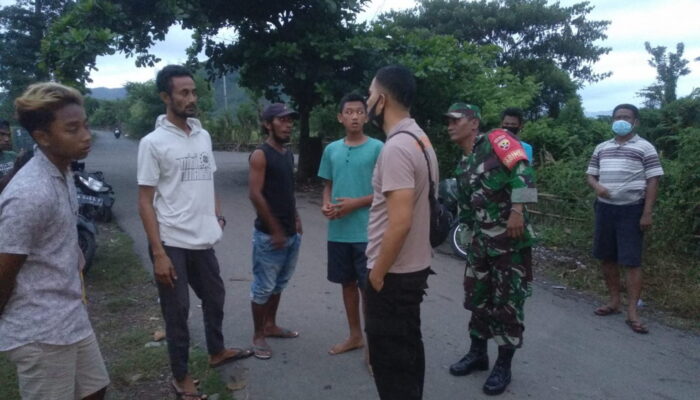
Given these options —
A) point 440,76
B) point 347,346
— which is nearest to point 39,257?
point 347,346

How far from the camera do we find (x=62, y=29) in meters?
10.9

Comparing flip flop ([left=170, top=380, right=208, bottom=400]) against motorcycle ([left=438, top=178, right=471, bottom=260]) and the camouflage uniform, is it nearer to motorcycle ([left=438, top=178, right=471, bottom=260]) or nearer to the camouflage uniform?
the camouflage uniform

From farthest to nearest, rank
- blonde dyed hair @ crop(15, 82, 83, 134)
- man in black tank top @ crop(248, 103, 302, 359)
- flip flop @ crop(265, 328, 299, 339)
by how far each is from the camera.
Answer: flip flop @ crop(265, 328, 299, 339) < man in black tank top @ crop(248, 103, 302, 359) < blonde dyed hair @ crop(15, 82, 83, 134)

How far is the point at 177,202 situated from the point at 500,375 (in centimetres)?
235

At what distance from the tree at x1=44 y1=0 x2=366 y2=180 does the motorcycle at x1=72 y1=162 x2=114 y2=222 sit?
287 cm

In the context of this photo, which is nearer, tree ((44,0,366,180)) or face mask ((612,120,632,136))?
face mask ((612,120,632,136))

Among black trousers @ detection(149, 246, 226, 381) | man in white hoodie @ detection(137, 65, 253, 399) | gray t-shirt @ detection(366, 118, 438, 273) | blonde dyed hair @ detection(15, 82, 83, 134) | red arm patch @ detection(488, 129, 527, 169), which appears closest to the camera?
blonde dyed hair @ detection(15, 82, 83, 134)

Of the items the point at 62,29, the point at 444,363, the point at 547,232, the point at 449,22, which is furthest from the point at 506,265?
the point at 449,22

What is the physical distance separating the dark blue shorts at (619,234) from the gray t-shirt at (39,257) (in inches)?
170

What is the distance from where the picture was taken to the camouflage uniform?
371cm

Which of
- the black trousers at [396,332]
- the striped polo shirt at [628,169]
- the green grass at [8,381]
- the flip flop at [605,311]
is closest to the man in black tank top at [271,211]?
the black trousers at [396,332]

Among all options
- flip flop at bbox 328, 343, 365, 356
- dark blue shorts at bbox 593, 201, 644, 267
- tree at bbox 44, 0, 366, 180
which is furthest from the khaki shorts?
tree at bbox 44, 0, 366, 180

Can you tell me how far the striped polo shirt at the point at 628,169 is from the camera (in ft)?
16.0

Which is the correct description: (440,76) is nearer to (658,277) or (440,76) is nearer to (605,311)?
(658,277)
